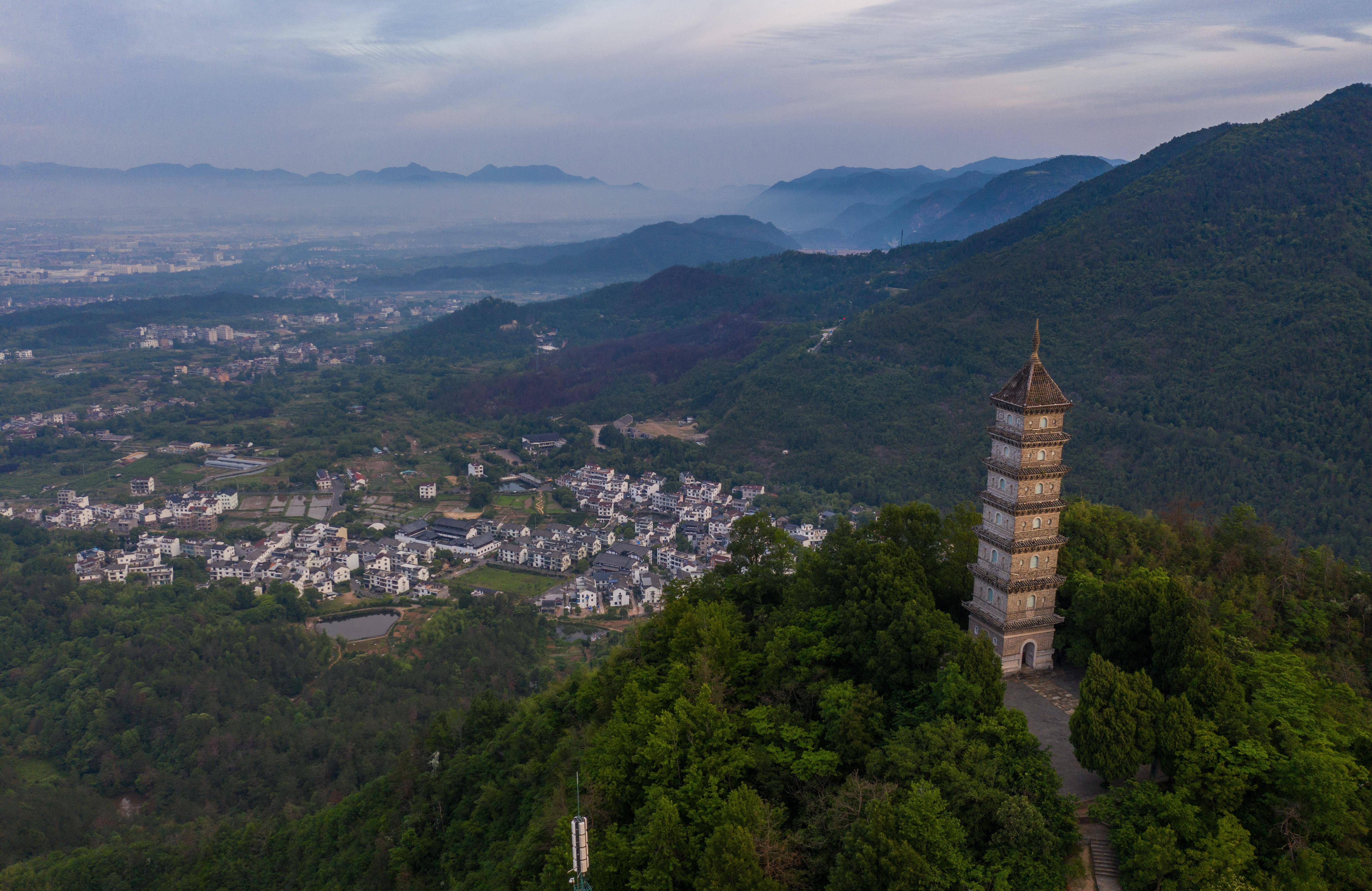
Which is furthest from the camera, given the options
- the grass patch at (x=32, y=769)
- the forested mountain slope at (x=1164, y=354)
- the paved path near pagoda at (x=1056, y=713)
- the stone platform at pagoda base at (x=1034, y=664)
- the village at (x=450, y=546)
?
the village at (x=450, y=546)

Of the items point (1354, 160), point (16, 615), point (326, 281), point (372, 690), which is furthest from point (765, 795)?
point (326, 281)

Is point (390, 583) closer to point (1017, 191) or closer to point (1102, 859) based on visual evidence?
→ point (1102, 859)

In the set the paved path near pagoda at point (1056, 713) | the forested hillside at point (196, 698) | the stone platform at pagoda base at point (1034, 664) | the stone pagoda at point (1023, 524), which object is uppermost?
the stone pagoda at point (1023, 524)

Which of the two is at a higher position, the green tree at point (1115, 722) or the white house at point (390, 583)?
the green tree at point (1115, 722)

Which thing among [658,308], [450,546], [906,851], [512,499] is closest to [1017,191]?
[658,308]

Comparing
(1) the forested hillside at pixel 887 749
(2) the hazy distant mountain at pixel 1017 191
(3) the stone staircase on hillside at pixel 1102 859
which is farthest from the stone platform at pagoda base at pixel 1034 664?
(2) the hazy distant mountain at pixel 1017 191

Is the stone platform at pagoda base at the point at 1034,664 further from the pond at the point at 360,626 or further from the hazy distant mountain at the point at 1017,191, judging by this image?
the hazy distant mountain at the point at 1017,191

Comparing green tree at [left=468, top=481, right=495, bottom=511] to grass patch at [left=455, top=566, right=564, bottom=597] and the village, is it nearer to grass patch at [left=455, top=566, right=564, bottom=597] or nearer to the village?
the village
